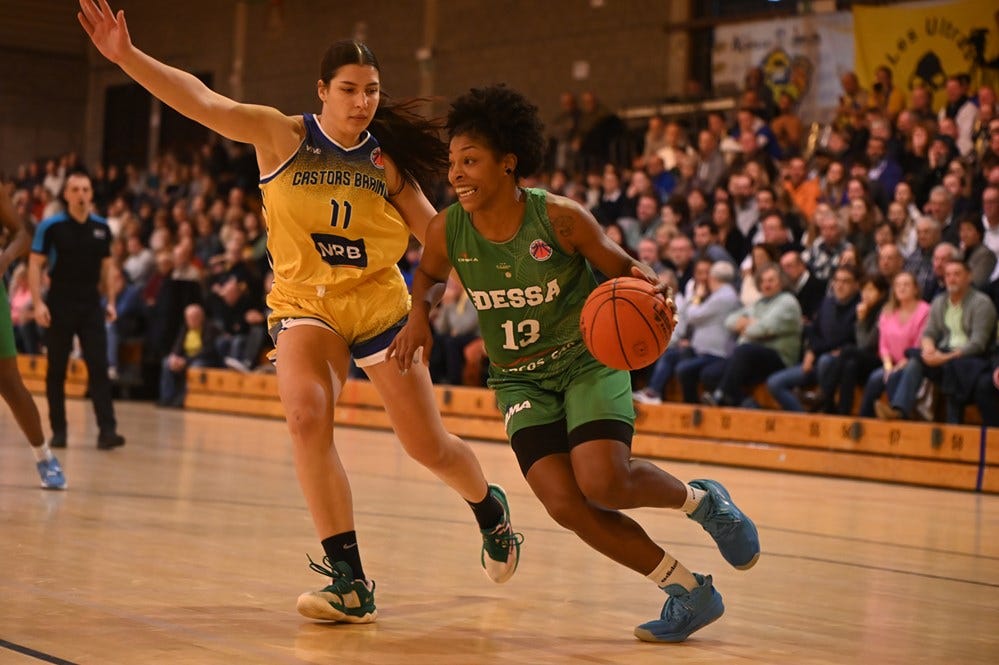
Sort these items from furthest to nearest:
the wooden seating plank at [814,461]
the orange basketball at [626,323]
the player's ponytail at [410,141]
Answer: the wooden seating plank at [814,461], the player's ponytail at [410,141], the orange basketball at [626,323]

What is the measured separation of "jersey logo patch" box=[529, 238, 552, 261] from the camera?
4.12m

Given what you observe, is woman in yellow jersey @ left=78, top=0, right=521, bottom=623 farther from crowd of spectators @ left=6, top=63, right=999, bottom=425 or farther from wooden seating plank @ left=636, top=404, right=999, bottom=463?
crowd of spectators @ left=6, top=63, right=999, bottom=425

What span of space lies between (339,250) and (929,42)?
11400 mm

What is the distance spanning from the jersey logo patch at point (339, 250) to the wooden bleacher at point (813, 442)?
19.3 feet

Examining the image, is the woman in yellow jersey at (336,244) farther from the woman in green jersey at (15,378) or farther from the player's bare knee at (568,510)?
the woman in green jersey at (15,378)

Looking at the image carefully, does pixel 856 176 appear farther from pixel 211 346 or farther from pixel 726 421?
pixel 211 346

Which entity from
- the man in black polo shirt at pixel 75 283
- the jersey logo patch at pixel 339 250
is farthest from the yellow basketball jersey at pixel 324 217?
the man in black polo shirt at pixel 75 283

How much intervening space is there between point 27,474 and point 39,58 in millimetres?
20660

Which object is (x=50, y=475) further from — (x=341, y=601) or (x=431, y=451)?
(x=341, y=601)

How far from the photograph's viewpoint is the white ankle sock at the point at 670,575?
13.0 ft

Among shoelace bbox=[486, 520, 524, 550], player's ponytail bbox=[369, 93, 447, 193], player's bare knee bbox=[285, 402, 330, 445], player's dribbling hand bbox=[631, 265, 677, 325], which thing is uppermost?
player's ponytail bbox=[369, 93, 447, 193]

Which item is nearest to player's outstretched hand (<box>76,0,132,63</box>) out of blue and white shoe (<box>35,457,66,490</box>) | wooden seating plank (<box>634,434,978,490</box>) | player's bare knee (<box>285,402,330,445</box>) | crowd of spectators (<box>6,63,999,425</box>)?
player's bare knee (<box>285,402,330,445</box>)

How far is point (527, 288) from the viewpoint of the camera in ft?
13.6

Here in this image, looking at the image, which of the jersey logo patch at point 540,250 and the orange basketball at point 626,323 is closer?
the orange basketball at point 626,323
